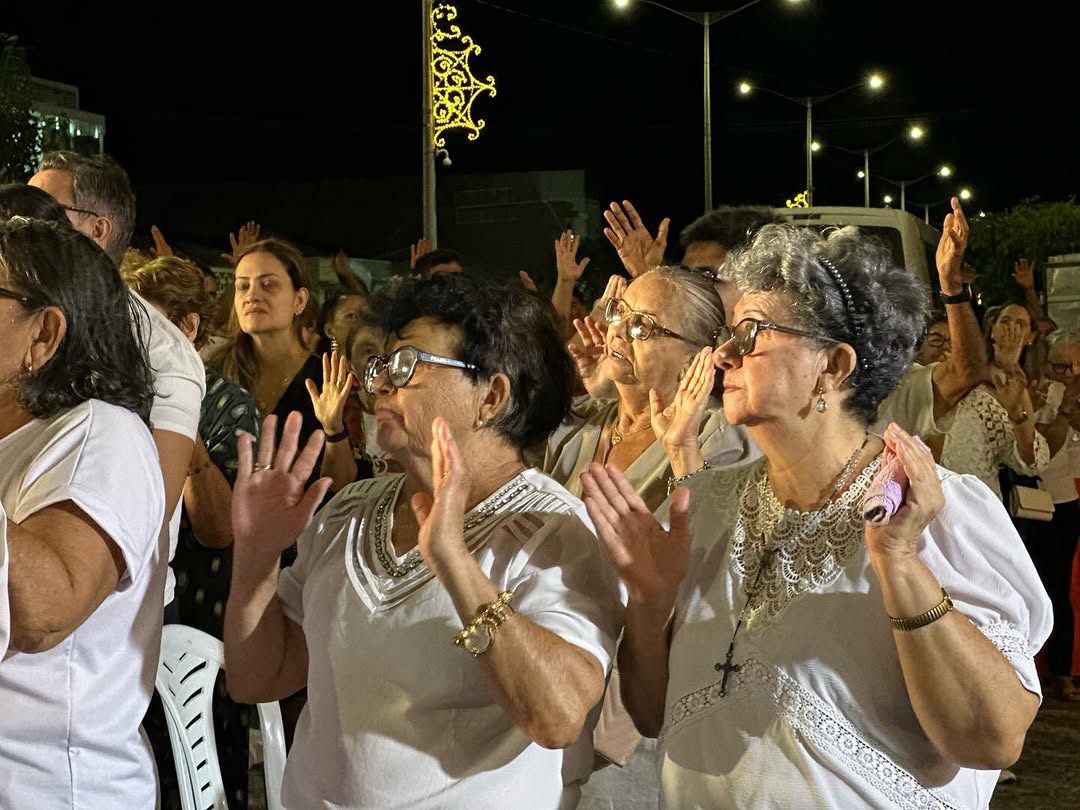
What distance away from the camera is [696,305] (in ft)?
13.7

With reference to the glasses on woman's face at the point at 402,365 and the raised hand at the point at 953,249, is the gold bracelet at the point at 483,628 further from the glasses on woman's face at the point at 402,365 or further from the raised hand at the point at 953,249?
the raised hand at the point at 953,249

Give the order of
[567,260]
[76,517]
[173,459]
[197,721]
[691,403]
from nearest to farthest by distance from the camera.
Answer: [76,517]
[197,721]
[173,459]
[691,403]
[567,260]

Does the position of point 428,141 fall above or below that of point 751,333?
above

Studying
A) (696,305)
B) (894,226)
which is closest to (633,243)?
(696,305)

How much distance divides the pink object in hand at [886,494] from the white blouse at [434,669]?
562mm

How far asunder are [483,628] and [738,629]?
1.79 feet

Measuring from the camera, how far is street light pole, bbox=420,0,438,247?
11.7 metres

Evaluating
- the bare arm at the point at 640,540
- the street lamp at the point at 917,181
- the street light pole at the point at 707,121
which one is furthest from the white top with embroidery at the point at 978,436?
the street lamp at the point at 917,181

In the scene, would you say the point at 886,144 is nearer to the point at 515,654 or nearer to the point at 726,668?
the point at 726,668

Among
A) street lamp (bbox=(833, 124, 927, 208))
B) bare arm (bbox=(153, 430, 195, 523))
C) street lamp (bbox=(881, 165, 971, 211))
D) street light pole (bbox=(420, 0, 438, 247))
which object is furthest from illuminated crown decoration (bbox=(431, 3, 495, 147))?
street lamp (bbox=(881, 165, 971, 211))

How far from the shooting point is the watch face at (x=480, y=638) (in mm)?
2371

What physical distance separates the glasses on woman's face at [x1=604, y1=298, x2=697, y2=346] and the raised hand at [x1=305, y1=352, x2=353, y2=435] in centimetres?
118

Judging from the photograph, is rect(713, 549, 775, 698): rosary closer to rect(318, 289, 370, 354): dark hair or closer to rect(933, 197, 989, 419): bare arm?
rect(933, 197, 989, 419): bare arm

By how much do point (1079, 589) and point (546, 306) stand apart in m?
6.15
